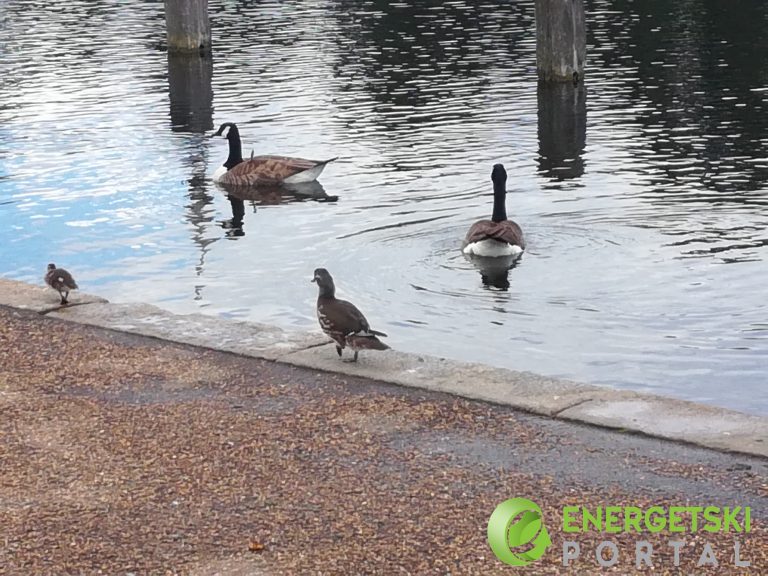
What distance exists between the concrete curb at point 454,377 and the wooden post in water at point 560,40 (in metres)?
18.0

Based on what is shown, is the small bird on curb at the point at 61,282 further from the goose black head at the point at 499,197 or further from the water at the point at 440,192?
the goose black head at the point at 499,197

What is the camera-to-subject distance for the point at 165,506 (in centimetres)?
716

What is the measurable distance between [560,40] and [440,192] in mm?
10755

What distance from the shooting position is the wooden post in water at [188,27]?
37.0 metres

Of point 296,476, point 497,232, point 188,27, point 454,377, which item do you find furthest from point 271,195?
point 188,27

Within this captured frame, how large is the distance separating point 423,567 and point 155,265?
1016 centimetres

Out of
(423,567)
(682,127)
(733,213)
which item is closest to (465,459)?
(423,567)

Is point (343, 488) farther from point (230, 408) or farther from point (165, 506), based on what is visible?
point (230, 408)

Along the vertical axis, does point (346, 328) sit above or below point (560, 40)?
below

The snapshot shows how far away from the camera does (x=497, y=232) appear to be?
15.4 m

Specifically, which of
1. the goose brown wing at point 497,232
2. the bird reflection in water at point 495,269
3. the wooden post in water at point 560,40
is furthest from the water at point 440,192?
the wooden post in water at point 560,40

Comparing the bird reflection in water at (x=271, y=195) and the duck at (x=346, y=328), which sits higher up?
the duck at (x=346, y=328)

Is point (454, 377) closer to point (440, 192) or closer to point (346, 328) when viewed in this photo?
point (346, 328)

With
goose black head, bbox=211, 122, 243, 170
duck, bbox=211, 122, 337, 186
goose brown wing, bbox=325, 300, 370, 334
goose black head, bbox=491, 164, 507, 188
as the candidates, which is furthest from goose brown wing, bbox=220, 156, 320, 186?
goose brown wing, bbox=325, 300, 370, 334
